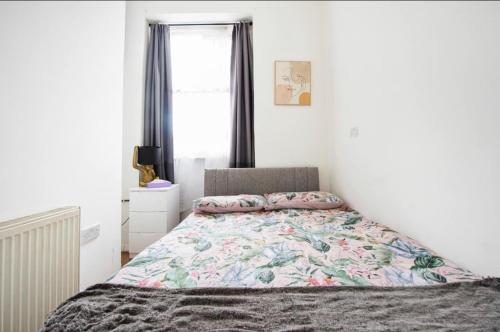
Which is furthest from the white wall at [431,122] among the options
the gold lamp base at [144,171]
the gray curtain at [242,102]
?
the gold lamp base at [144,171]

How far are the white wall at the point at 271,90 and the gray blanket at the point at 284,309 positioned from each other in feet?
6.58

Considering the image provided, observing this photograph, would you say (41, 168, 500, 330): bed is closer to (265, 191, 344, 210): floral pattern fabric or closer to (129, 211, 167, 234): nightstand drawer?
(265, 191, 344, 210): floral pattern fabric

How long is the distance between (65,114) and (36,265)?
0.82 metres

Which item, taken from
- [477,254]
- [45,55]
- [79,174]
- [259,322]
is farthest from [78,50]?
[477,254]

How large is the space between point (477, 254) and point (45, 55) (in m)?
2.26

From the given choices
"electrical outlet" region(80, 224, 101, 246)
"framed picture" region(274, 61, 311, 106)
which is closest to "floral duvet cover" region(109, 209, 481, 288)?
"electrical outlet" region(80, 224, 101, 246)

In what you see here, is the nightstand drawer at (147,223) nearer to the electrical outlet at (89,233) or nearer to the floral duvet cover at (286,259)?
the electrical outlet at (89,233)

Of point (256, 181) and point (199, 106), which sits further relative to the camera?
point (199, 106)

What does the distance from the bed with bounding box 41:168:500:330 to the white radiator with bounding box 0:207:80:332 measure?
431 mm

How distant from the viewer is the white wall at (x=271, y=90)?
8.91 feet

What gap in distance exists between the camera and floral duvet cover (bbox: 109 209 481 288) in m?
0.86

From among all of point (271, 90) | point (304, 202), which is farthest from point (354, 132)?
point (271, 90)

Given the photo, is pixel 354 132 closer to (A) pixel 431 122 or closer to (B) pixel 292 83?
(A) pixel 431 122

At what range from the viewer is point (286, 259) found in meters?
1.05
